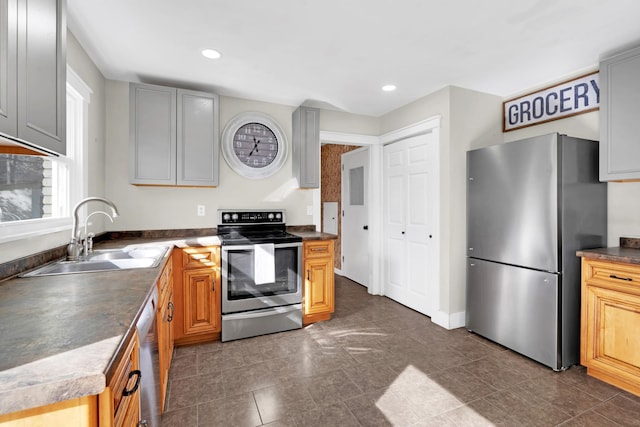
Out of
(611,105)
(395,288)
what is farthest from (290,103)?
(611,105)

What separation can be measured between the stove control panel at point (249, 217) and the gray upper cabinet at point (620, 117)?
2.86 meters

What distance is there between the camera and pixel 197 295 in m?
2.65

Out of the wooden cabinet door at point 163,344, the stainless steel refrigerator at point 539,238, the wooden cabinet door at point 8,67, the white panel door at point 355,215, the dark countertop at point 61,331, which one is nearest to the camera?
the dark countertop at point 61,331

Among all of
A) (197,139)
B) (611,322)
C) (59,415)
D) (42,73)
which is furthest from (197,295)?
(611,322)

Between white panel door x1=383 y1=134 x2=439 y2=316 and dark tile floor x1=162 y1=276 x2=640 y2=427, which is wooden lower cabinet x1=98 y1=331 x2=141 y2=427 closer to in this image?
dark tile floor x1=162 y1=276 x2=640 y2=427

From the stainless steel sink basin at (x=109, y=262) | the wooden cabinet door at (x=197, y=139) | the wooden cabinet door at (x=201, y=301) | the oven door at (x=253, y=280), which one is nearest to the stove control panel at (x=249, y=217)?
the wooden cabinet door at (x=197, y=139)

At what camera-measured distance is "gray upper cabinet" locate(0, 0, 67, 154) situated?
88cm

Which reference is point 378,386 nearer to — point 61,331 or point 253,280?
point 253,280

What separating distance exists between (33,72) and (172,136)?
190cm

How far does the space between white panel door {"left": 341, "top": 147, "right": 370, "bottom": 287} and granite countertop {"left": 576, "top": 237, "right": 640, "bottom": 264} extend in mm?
2390

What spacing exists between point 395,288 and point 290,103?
8.48 feet

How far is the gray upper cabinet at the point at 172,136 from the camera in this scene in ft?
9.03

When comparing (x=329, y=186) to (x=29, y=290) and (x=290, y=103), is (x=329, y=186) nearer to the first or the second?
(x=290, y=103)

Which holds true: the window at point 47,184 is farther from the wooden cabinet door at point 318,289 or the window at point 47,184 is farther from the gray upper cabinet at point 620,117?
the gray upper cabinet at point 620,117
